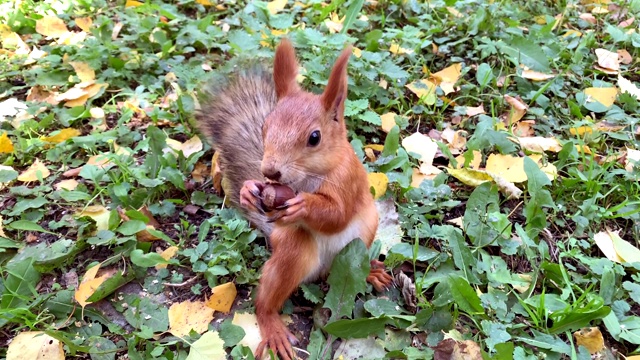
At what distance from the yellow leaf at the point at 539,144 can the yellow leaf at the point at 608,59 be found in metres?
0.70

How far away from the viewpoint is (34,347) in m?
1.32

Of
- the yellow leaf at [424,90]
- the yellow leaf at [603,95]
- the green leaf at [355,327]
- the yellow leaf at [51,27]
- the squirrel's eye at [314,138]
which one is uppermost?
the squirrel's eye at [314,138]

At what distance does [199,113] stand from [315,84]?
56 centimetres

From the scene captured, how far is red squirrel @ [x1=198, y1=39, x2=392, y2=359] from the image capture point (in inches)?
50.5

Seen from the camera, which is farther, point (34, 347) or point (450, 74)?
point (450, 74)

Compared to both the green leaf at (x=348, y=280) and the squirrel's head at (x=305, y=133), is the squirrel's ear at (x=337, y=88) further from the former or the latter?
the green leaf at (x=348, y=280)

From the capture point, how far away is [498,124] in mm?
2156

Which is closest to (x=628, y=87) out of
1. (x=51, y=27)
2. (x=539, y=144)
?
(x=539, y=144)

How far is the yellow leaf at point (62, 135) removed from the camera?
2.04 metres

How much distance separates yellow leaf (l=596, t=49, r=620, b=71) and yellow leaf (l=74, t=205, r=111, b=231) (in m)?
2.38

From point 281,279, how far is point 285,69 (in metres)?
0.60

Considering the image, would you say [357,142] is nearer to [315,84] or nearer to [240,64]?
[315,84]

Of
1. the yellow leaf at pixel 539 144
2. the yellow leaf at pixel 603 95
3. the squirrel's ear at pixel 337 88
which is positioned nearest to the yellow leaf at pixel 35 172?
the squirrel's ear at pixel 337 88

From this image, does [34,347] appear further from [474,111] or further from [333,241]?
[474,111]
